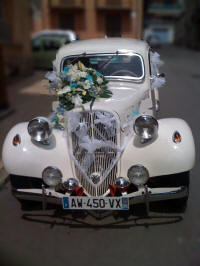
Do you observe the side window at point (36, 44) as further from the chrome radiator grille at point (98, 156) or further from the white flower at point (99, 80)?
the chrome radiator grille at point (98, 156)

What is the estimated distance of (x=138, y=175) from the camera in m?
2.95

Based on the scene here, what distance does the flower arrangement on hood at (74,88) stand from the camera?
3.37 m

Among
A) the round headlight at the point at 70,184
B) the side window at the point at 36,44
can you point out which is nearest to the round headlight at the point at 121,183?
the round headlight at the point at 70,184

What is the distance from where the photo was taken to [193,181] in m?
4.08

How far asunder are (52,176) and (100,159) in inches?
19.3

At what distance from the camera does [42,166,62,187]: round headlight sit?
9.93 ft

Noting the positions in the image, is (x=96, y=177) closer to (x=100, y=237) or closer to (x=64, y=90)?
(x=100, y=237)

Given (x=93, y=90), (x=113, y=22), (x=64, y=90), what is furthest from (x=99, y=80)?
(x=113, y=22)

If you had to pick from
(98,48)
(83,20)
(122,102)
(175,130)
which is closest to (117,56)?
(98,48)

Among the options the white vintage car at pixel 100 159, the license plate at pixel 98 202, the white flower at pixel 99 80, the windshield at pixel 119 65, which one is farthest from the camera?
the windshield at pixel 119 65

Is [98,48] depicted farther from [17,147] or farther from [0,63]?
[0,63]

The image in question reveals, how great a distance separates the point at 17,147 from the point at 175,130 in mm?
1623

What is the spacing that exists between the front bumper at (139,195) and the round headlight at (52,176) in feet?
0.27

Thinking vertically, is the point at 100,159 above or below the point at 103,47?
below
